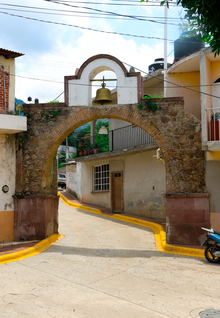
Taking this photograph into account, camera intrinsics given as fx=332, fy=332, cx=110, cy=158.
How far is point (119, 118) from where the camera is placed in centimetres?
1112

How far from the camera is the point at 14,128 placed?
411 inches

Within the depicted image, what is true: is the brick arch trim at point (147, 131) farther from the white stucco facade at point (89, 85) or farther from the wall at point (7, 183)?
the wall at point (7, 183)

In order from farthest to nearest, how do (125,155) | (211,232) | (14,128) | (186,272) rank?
(125,155), (14,128), (211,232), (186,272)

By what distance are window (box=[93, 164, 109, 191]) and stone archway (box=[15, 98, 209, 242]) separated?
26.0 ft

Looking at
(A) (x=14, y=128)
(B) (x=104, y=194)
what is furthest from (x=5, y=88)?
(B) (x=104, y=194)

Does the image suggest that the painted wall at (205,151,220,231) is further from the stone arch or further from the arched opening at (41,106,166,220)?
the arched opening at (41,106,166,220)

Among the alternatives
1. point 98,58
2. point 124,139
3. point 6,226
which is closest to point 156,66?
point 124,139

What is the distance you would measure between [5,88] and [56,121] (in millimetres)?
1954

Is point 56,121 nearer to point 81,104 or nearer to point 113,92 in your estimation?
point 81,104

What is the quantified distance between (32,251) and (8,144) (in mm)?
3668

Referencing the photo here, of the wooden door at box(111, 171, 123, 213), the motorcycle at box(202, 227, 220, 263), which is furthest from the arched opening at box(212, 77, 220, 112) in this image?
the wooden door at box(111, 171, 123, 213)

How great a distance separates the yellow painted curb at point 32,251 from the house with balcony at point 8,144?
1268 mm

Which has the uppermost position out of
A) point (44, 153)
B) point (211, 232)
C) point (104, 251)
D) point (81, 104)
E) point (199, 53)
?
point (199, 53)

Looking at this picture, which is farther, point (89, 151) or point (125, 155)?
point (89, 151)
